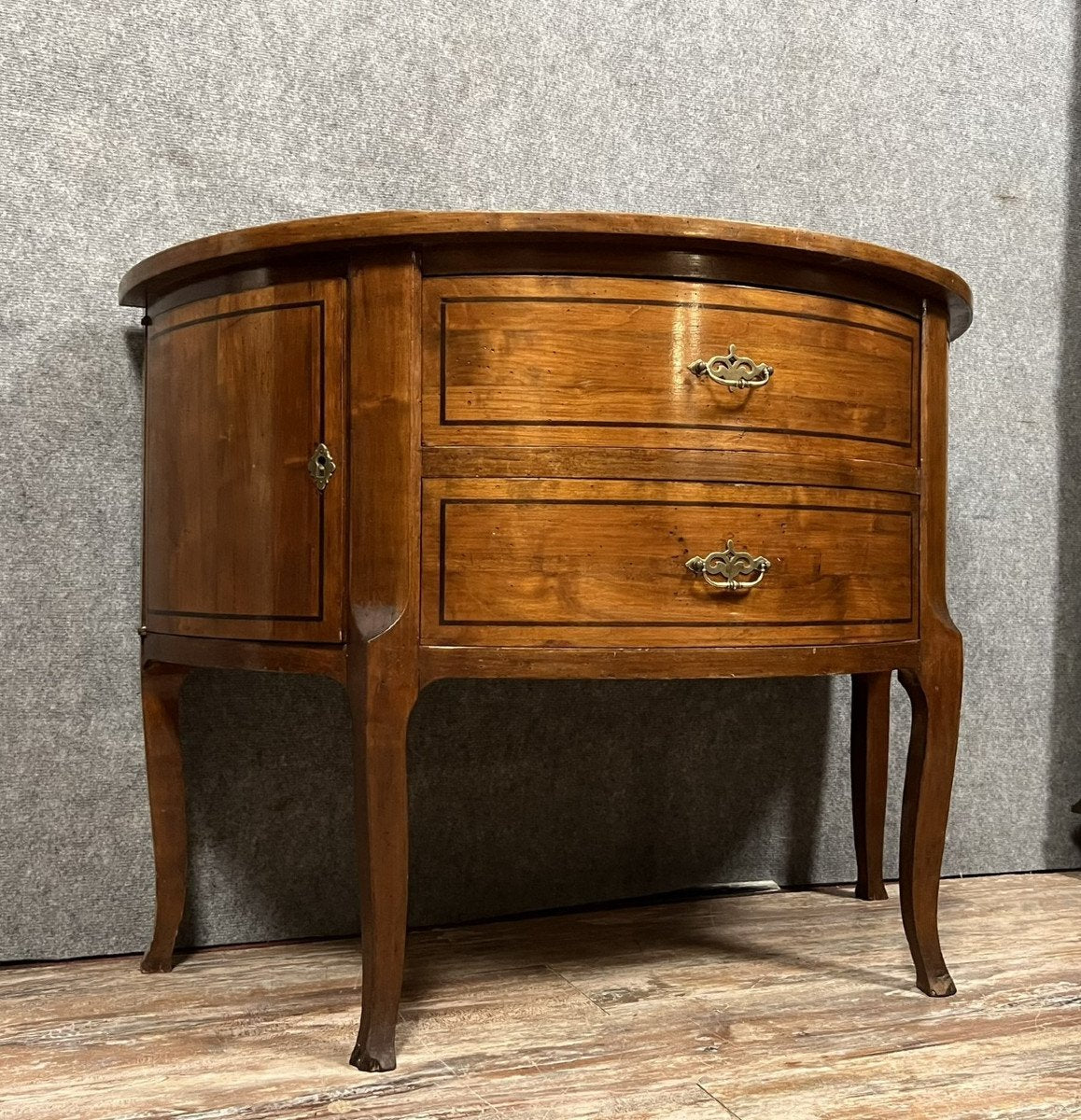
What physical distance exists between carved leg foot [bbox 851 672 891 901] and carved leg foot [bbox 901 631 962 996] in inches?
14.7

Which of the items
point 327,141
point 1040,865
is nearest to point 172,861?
point 327,141

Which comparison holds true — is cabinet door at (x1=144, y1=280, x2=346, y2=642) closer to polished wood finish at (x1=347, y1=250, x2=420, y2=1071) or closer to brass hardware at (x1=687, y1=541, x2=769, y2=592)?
polished wood finish at (x1=347, y1=250, x2=420, y2=1071)

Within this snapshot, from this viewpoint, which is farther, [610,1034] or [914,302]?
[914,302]

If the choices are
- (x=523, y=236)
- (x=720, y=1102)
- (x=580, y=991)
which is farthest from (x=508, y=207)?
(x=720, y=1102)

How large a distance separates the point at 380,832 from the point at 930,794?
62 centimetres

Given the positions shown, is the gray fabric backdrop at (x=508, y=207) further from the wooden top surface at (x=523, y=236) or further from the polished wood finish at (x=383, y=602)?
the polished wood finish at (x=383, y=602)

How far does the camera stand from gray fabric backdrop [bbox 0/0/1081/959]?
1.51m

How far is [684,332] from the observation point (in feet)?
3.87

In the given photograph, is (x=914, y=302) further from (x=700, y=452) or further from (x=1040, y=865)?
(x=1040, y=865)

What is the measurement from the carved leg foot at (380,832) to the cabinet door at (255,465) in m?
0.07

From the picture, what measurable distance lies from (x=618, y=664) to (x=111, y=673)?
28.0 inches

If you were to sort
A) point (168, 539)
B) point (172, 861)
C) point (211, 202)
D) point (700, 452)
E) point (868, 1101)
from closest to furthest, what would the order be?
point (868, 1101) < point (700, 452) < point (168, 539) < point (172, 861) < point (211, 202)

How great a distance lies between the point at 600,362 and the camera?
45.7 inches

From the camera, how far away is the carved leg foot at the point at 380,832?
1.14m
